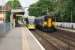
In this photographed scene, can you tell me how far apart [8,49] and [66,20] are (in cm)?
7416

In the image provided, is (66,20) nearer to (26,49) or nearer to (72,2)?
(72,2)

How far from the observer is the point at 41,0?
171125mm

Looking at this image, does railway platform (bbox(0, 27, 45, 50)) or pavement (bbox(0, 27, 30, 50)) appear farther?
pavement (bbox(0, 27, 30, 50))

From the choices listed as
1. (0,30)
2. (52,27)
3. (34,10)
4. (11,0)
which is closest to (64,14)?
(52,27)

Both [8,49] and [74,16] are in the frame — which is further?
[74,16]

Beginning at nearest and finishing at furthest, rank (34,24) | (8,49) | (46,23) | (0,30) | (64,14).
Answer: (8,49)
(0,30)
(46,23)
(34,24)
(64,14)

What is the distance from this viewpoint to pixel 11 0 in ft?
589

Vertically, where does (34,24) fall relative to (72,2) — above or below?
below

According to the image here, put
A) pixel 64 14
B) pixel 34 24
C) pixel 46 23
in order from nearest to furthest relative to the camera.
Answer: pixel 46 23, pixel 34 24, pixel 64 14

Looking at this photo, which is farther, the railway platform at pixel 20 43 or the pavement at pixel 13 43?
the pavement at pixel 13 43

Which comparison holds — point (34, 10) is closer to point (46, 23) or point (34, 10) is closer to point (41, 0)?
point (41, 0)

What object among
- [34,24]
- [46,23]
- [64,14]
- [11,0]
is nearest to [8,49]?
[46,23]

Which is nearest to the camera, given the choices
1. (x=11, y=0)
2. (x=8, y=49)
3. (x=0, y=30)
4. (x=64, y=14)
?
(x=8, y=49)

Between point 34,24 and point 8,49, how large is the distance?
6184cm
